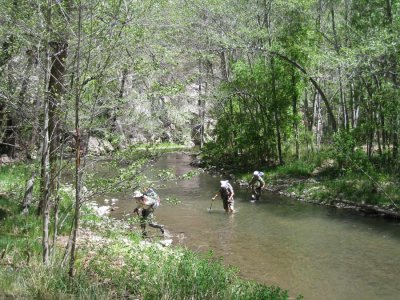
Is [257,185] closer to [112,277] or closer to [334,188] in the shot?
[334,188]

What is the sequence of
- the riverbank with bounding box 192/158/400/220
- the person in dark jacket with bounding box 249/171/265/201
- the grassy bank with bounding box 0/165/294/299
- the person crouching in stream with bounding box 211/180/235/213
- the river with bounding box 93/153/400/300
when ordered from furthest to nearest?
the person in dark jacket with bounding box 249/171/265/201 < the person crouching in stream with bounding box 211/180/235/213 < the riverbank with bounding box 192/158/400/220 < the river with bounding box 93/153/400/300 < the grassy bank with bounding box 0/165/294/299

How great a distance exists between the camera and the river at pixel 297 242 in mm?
9312

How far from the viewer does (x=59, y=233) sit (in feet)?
30.7

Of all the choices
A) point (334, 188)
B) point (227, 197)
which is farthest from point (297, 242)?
point (334, 188)

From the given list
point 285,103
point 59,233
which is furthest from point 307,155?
point 59,233

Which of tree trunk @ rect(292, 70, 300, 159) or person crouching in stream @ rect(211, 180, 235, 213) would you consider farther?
tree trunk @ rect(292, 70, 300, 159)

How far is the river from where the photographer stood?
9.31 meters

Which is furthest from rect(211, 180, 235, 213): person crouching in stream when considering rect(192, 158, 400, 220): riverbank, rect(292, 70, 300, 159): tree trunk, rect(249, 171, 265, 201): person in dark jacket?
rect(292, 70, 300, 159): tree trunk

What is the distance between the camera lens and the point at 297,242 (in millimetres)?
12477

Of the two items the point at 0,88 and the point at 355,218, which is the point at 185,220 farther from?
the point at 0,88

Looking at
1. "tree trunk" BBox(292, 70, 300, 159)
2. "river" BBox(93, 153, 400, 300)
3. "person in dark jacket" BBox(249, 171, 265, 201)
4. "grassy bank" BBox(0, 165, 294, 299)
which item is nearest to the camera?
"grassy bank" BBox(0, 165, 294, 299)

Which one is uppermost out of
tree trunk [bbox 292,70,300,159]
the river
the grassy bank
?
tree trunk [bbox 292,70,300,159]

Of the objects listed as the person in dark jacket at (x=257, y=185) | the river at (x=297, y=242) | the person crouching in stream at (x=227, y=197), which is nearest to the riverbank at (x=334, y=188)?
the river at (x=297, y=242)

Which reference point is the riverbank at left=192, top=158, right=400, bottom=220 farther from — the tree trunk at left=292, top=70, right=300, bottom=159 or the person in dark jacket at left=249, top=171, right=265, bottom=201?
the tree trunk at left=292, top=70, right=300, bottom=159
